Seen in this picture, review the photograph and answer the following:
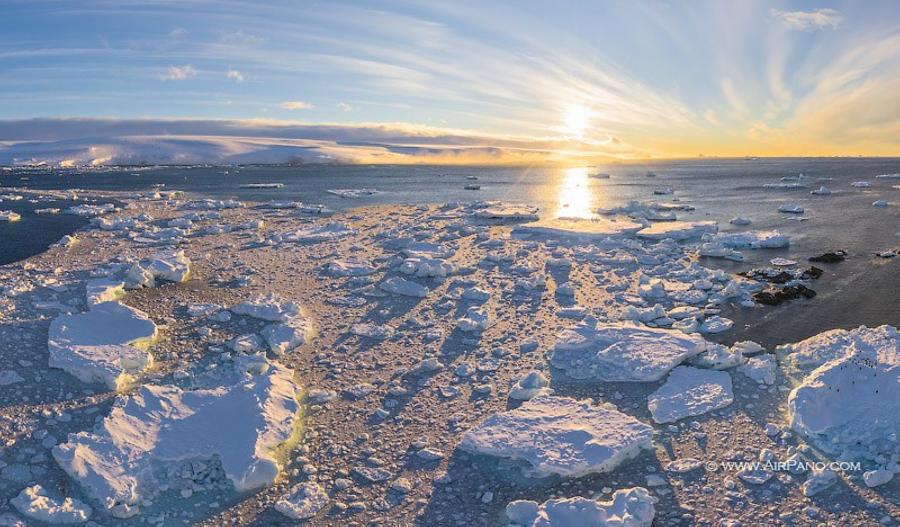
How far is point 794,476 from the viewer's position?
16.4 ft

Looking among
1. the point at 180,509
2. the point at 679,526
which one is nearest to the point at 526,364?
the point at 679,526

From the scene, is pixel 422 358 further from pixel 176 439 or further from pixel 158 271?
pixel 158 271

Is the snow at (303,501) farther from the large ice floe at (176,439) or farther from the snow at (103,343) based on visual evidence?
the snow at (103,343)

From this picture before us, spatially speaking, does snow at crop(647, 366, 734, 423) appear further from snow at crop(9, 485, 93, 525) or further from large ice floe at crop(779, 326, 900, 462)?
snow at crop(9, 485, 93, 525)

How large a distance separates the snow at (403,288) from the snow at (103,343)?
409 centimetres

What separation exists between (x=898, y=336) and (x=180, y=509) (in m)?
8.69

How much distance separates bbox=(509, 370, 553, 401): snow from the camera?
645 cm

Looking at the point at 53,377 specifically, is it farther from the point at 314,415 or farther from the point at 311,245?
the point at 311,245

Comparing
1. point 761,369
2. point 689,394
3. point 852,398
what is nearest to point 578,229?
point 761,369

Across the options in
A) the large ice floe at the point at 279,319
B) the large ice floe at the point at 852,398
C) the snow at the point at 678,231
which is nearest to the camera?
the large ice floe at the point at 852,398

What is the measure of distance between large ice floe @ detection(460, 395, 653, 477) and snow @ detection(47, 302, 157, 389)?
4360mm

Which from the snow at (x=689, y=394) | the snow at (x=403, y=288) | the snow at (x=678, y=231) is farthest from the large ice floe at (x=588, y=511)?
the snow at (x=678, y=231)

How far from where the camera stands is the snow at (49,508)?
14.7 feet

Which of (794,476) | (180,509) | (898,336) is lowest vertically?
(180,509)
